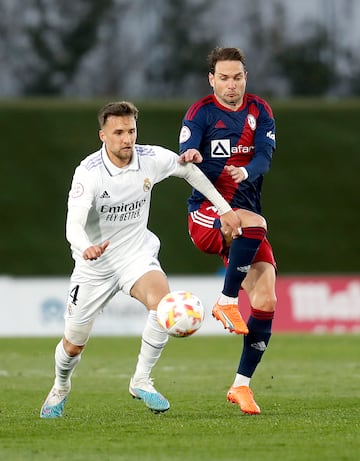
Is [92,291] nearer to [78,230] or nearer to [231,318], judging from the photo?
[78,230]

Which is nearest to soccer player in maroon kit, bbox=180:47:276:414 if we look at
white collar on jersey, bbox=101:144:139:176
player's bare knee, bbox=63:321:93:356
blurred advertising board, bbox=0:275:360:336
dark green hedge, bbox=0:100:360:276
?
white collar on jersey, bbox=101:144:139:176

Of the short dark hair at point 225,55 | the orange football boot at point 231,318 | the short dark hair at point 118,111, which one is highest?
the short dark hair at point 225,55

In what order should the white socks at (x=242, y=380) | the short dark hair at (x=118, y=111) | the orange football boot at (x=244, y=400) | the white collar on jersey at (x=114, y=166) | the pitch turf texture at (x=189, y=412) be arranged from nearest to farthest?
the pitch turf texture at (x=189, y=412) < the short dark hair at (x=118, y=111) < the white collar on jersey at (x=114, y=166) < the orange football boot at (x=244, y=400) < the white socks at (x=242, y=380)

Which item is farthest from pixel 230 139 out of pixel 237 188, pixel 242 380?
pixel 242 380

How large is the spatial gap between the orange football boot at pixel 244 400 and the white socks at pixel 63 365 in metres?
1.20

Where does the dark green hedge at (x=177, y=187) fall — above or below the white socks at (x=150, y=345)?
below

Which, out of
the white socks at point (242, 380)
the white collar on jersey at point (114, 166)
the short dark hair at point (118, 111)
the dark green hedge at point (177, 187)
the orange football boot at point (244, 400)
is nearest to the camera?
the short dark hair at point (118, 111)

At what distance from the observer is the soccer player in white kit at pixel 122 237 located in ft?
28.2

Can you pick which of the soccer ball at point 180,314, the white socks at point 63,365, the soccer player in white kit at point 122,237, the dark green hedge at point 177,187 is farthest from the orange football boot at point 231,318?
the dark green hedge at point 177,187

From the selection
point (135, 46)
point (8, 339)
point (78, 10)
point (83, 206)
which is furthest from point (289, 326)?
point (83, 206)

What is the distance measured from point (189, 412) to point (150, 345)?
0.75 m

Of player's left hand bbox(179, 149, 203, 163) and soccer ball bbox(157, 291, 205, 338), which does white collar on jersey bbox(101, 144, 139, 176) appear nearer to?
player's left hand bbox(179, 149, 203, 163)

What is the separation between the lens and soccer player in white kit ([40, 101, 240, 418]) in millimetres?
8594

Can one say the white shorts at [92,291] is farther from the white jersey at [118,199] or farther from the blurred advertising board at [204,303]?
the blurred advertising board at [204,303]
